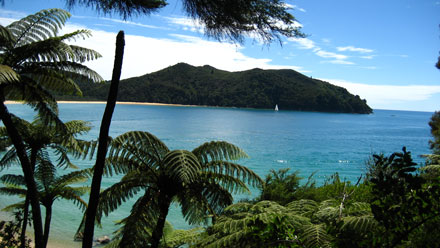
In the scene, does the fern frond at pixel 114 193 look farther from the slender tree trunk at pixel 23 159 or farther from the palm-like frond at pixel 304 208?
the palm-like frond at pixel 304 208

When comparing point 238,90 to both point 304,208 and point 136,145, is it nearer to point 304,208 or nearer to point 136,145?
point 136,145

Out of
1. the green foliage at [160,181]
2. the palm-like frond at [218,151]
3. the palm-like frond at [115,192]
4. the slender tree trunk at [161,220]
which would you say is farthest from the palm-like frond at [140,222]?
the palm-like frond at [218,151]

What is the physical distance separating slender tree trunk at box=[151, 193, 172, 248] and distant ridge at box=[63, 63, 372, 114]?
13699cm

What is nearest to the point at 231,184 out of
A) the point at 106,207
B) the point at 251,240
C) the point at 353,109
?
the point at 106,207

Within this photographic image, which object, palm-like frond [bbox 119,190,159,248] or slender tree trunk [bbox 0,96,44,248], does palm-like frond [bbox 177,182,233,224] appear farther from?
slender tree trunk [bbox 0,96,44,248]

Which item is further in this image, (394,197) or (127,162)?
(127,162)

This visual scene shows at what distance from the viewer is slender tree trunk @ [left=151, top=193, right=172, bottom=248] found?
225 inches

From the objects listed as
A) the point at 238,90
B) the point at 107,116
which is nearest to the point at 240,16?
the point at 107,116

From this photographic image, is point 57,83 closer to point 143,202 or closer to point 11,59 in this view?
point 11,59

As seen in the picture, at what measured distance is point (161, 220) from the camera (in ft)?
18.9

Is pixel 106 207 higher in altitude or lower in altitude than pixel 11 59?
lower

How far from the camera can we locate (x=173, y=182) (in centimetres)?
615

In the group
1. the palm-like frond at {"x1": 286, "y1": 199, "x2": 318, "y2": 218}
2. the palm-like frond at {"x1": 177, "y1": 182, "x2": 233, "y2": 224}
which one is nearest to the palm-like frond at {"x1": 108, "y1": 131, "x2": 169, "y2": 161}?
the palm-like frond at {"x1": 177, "y1": 182, "x2": 233, "y2": 224}

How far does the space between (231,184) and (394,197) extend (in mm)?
5265
